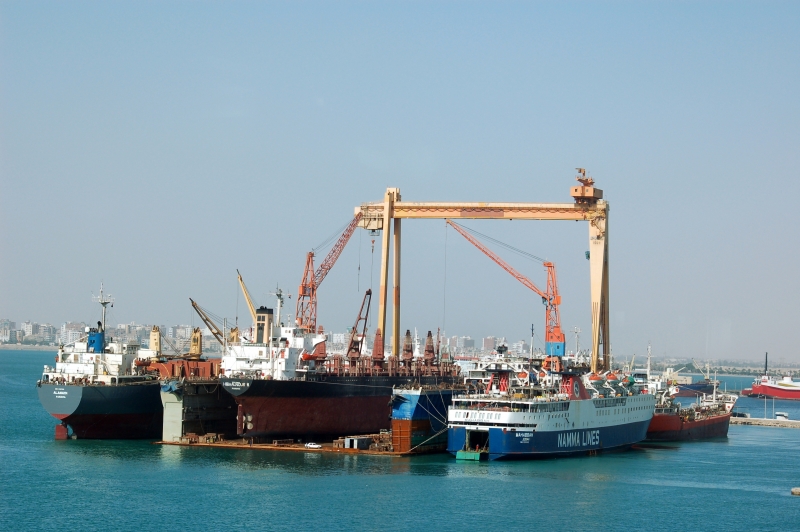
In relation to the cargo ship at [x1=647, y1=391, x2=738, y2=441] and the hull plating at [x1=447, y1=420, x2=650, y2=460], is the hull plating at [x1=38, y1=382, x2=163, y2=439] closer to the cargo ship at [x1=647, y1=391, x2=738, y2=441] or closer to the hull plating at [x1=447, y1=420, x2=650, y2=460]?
the hull plating at [x1=447, y1=420, x2=650, y2=460]

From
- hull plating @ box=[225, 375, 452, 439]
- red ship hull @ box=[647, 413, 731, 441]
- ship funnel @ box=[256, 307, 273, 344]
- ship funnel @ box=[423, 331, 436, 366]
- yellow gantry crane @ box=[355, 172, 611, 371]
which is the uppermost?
yellow gantry crane @ box=[355, 172, 611, 371]

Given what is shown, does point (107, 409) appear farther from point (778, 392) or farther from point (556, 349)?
point (778, 392)

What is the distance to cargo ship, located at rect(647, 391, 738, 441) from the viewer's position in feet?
206

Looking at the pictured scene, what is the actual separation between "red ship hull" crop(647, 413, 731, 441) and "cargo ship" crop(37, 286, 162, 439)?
98.4ft

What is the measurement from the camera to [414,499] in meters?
36.2

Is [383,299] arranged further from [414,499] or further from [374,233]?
[414,499]

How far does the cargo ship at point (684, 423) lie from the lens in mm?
62656

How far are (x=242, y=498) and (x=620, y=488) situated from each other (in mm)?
15262

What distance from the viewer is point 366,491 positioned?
37375mm

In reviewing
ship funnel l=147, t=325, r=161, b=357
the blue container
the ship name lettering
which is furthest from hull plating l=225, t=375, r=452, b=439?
ship funnel l=147, t=325, r=161, b=357

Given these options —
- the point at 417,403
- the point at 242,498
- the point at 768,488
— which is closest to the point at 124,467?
the point at 242,498

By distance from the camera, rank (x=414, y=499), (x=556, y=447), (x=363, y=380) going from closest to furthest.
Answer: (x=414, y=499), (x=556, y=447), (x=363, y=380)

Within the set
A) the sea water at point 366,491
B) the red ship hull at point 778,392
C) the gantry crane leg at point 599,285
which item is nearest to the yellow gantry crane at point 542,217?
the gantry crane leg at point 599,285

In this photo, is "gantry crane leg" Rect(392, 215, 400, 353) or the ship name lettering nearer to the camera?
the ship name lettering
